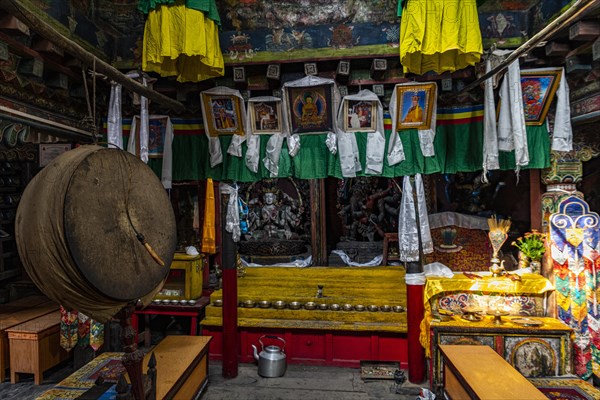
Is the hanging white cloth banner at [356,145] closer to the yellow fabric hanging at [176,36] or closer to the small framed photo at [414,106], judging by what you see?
the small framed photo at [414,106]

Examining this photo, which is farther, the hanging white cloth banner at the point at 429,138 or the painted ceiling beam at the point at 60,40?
the hanging white cloth banner at the point at 429,138

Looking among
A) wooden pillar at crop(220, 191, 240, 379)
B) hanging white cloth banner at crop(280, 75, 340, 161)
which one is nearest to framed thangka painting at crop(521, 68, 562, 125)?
hanging white cloth banner at crop(280, 75, 340, 161)

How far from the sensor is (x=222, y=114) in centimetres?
699

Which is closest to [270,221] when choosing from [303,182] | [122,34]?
[303,182]

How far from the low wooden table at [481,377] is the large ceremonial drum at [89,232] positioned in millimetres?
3911

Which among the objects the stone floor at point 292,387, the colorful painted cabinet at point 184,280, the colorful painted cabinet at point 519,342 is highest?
the colorful painted cabinet at point 184,280

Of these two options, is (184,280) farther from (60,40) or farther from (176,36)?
(60,40)

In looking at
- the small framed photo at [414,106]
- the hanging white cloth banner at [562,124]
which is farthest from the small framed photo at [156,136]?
the hanging white cloth banner at [562,124]

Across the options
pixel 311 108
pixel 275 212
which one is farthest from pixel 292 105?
pixel 275 212

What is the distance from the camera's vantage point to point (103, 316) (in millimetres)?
3338

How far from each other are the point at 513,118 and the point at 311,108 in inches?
125

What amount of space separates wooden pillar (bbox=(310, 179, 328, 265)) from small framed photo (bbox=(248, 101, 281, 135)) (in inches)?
125

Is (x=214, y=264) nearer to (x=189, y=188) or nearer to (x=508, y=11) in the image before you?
(x=189, y=188)

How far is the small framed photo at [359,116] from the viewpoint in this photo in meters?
6.66
